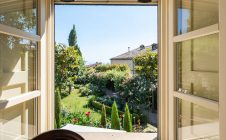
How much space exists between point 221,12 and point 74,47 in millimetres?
4689

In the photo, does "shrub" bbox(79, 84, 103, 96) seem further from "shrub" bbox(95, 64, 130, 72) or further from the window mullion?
the window mullion

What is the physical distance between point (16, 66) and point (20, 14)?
34cm

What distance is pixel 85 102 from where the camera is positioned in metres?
5.52

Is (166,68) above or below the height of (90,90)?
above

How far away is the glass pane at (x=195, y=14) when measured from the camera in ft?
3.80

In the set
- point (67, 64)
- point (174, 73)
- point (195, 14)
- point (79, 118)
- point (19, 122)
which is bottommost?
point (79, 118)

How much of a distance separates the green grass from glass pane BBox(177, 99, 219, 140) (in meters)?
3.78

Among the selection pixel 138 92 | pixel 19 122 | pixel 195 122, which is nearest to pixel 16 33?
pixel 19 122

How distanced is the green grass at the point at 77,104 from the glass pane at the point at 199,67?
12.5 ft

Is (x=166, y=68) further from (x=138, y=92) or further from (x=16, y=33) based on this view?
(x=138, y=92)

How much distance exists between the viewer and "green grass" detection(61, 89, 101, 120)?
5266mm

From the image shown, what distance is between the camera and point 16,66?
148 cm

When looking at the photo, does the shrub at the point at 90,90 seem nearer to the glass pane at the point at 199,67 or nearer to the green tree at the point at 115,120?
the green tree at the point at 115,120

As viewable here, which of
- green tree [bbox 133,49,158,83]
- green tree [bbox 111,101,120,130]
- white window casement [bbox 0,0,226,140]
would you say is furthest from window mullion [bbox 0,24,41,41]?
green tree [bbox 133,49,158,83]
